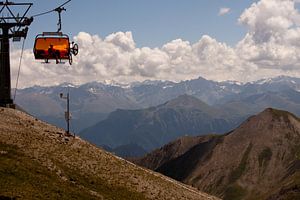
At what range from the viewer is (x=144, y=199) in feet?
180

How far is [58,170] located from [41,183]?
7721 mm

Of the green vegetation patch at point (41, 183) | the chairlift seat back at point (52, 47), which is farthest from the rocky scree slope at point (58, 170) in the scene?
the chairlift seat back at point (52, 47)

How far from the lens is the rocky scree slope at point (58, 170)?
4445 centimetres

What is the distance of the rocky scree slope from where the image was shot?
4445cm

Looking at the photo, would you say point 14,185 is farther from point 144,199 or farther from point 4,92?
point 4,92

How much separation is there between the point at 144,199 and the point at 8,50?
33683 mm

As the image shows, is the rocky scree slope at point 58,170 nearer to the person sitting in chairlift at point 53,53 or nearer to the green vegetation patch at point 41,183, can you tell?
the green vegetation patch at point 41,183

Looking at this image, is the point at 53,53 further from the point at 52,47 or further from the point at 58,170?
the point at 58,170

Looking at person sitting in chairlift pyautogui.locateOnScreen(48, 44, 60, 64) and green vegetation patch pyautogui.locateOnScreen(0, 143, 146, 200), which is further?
person sitting in chairlift pyautogui.locateOnScreen(48, 44, 60, 64)

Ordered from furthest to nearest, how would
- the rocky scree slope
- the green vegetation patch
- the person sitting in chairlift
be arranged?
the person sitting in chairlift → the rocky scree slope → the green vegetation patch

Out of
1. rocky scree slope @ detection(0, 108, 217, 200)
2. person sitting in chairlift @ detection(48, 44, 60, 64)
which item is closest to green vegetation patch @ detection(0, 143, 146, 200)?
rocky scree slope @ detection(0, 108, 217, 200)

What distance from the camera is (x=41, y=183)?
45656 millimetres

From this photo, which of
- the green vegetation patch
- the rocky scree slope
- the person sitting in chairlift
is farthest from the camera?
the person sitting in chairlift

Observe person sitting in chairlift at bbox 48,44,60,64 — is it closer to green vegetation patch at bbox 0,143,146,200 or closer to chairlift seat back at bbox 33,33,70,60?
chairlift seat back at bbox 33,33,70,60
